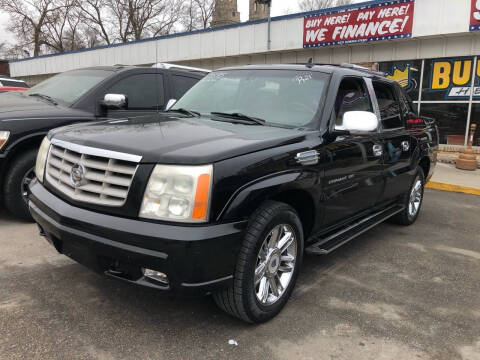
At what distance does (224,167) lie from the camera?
2283 mm

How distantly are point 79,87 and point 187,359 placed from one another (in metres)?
4.17

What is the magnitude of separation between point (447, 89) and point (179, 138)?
10705 mm

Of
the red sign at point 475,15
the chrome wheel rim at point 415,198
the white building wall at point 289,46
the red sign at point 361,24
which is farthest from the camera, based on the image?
the red sign at point 361,24

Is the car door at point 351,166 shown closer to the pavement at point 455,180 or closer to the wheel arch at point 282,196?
the wheel arch at point 282,196

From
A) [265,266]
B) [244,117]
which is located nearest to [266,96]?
[244,117]

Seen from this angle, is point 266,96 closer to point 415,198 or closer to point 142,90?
point 142,90

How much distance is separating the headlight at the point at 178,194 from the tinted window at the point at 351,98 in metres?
1.64

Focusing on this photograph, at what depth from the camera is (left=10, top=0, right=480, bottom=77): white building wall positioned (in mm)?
10164

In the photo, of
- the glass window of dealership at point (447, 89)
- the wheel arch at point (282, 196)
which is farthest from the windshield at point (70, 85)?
the glass window of dealership at point (447, 89)

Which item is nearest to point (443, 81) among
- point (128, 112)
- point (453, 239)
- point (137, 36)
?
point (453, 239)

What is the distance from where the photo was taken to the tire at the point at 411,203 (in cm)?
503

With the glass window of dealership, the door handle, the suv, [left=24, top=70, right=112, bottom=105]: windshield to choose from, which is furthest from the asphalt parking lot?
the glass window of dealership

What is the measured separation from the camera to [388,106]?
438 cm

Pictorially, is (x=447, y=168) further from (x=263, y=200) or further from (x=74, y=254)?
(x=74, y=254)
